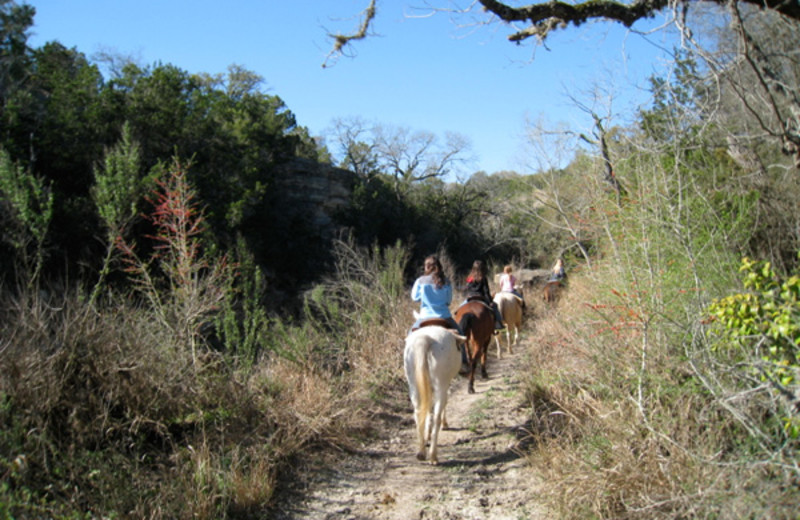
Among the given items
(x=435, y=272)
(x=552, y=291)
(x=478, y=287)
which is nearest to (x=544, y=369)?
(x=435, y=272)

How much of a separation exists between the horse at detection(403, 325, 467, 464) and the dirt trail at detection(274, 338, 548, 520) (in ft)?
1.07

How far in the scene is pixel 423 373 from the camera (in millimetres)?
6082

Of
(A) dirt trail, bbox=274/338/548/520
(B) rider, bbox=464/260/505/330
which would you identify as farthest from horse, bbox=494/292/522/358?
(A) dirt trail, bbox=274/338/548/520

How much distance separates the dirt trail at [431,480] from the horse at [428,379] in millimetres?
327

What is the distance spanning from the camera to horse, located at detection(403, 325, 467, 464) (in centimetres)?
606

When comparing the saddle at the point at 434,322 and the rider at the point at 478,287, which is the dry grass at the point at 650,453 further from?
the rider at the point at 478,287

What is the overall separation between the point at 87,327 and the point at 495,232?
29830mm

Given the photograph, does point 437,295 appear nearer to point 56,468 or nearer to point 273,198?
point 56,468

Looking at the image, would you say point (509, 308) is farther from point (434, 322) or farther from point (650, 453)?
point (650, 453)

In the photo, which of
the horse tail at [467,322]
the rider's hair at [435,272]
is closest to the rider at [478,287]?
the horse tail at [467,322]

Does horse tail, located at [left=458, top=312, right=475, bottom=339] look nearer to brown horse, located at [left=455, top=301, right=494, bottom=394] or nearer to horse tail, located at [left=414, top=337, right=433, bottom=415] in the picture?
brown horse, located at [left=455, top=301, right=494, bottom=394]

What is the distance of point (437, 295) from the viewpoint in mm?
7336

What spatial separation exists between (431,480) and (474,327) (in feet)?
12.6

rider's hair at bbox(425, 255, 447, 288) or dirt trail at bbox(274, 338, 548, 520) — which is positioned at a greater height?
rider's hair at bbox(425, 255, 447, 288)
